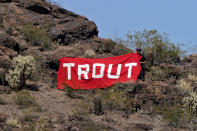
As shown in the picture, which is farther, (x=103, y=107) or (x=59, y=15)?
(x=59, y=15)

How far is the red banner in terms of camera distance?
18953 millimetres

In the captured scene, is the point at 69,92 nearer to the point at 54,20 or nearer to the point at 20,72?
the point at 20,72

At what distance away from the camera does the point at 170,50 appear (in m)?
24.5

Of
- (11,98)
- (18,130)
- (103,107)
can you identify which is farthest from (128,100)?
(18,130)

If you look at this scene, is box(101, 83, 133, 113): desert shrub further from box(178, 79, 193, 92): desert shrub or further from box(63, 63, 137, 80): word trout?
box(178, 79, 193, 92): desert shrub

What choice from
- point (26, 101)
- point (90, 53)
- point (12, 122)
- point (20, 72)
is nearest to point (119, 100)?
point (26, 101)

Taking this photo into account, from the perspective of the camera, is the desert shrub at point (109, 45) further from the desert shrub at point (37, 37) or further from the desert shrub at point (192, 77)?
the desert shrub at point (192, 77)

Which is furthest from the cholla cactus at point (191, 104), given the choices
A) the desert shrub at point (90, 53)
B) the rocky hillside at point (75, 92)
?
the desert shrub at point (90, 53)

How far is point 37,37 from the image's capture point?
78.3ft

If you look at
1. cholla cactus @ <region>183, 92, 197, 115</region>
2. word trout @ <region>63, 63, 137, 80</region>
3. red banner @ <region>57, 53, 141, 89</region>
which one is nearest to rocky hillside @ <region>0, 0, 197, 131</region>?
cholla cactus @ <region>183, 92, 197, 115</region>

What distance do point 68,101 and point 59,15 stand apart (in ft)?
45.5

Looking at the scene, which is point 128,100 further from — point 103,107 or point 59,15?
point 59,15

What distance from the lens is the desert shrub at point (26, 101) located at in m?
14.5

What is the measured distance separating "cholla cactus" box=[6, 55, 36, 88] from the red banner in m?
1.88
